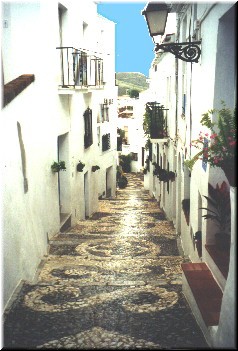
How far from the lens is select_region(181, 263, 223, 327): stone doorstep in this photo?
5.24 metres

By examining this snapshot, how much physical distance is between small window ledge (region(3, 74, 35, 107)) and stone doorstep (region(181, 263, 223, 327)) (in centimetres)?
396

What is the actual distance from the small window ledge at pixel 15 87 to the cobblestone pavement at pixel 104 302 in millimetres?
3052

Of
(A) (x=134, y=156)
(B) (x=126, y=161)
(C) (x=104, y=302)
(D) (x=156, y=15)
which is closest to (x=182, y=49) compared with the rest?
(D) (x=156, y=15)

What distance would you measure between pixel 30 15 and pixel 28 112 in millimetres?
3008

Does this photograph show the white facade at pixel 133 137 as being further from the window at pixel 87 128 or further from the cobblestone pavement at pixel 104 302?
the cobblestone pavement at pixel 104 302

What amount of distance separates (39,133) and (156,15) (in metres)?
4.06

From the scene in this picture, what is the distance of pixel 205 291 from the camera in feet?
20.0

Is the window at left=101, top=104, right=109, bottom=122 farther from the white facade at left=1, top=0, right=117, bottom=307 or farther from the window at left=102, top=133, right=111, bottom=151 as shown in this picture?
the white facade at left=1, top=0, right=117, bottom=307

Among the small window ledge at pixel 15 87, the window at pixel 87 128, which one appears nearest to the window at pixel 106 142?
the window at pixel 87 128

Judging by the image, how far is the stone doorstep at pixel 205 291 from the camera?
17.2 ft

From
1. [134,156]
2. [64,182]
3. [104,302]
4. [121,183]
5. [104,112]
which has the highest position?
[104,112]

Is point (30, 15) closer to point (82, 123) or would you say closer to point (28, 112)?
point (28, 112)

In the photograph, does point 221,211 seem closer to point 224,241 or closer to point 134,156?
point 224,241

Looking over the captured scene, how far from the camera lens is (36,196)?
979 cm
